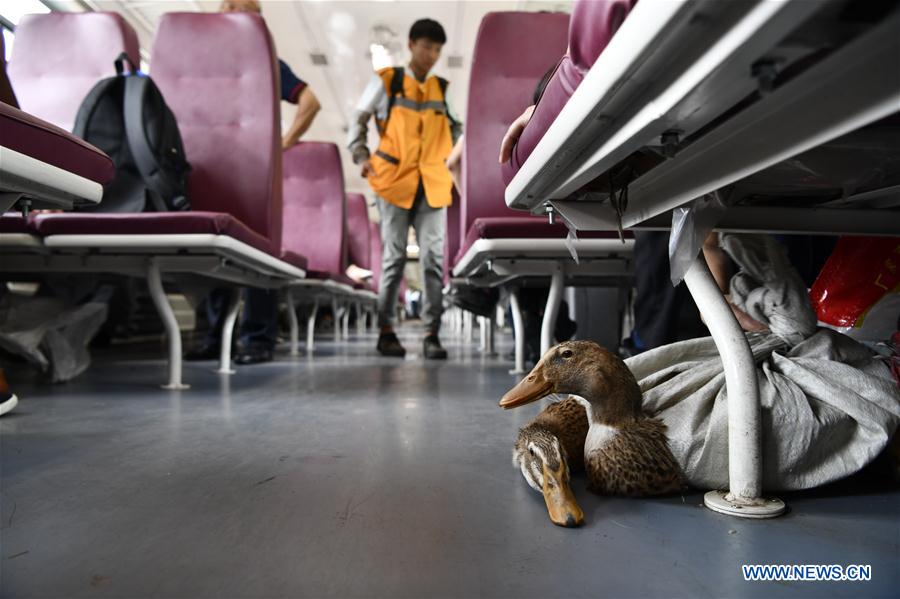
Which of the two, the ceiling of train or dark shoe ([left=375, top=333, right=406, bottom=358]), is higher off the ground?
the ceiling of train

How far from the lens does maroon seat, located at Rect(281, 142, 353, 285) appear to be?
13.1 feet

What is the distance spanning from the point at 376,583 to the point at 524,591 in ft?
0.44

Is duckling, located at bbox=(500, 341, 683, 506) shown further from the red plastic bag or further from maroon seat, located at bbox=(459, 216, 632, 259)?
maroon seat, located at bbox=(459, 216, 632, 259)

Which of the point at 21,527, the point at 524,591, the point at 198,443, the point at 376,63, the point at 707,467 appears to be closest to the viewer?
the point at 524,591

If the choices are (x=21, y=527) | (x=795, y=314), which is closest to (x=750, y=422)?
(x=795, y=314)

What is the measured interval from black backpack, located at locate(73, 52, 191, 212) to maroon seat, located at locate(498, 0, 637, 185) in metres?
1.45

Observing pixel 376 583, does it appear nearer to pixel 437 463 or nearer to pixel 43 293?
pixel 437 463

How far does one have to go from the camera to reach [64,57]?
2264 mm

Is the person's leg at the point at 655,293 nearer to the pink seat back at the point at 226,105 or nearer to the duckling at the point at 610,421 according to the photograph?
the duckling at the point at 610,421

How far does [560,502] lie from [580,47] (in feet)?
1.70

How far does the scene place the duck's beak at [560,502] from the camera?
0.66m

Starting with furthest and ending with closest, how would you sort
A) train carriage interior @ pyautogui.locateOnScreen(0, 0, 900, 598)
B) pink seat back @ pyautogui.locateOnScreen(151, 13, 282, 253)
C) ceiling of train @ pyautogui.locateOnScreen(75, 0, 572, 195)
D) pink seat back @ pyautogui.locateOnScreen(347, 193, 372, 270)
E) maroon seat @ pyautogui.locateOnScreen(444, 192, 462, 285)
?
pink seat back @ pyautogui.locateOnScreen(347, 193, 372, 270) < ceiling of train @ pyautogui.locateOnScreen(75, 0, 572, 195) < maroon seat @ pyautogui.locateOnScreen(444, 192, 462, 285) < pink seat back @ pyautogui.locateOnScreen(151, 13, 282, 253) < train carriage interior @ pyautogui.locateOnScreen(0, 0, 900, 598)

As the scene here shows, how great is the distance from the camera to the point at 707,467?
77cm

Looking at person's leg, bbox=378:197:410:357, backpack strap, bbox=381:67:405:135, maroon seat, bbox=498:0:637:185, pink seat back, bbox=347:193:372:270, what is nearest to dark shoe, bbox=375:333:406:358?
person's leg, bbox=378:197:410:357
